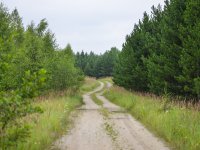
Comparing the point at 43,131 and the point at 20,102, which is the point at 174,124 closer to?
the point at 43,131

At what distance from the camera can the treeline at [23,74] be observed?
676 centimetres

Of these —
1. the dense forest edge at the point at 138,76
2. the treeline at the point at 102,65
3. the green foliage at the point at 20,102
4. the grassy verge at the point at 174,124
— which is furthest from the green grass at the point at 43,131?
the treeline at the point at 102,65

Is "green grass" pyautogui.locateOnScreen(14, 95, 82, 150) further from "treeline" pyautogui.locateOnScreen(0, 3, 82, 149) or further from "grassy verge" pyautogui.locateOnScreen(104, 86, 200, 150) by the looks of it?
"grassy verge" pyautogui.locateOnScreen(104, 86, 200, 150)

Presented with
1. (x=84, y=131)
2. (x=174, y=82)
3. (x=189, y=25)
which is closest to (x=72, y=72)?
(x=174, y=82)

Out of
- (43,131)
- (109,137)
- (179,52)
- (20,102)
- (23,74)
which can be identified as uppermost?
(179,52)

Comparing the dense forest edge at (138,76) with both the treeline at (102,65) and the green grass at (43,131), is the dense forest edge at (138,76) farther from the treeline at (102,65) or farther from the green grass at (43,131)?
the treeline at (102,65)

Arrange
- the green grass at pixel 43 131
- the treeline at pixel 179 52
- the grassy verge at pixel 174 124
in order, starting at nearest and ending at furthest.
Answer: the green grass at pixel 43 131 < the grassy verge at pixel 174 124 < the treeline at pixel 179 52

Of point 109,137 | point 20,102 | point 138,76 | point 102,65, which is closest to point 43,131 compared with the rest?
point 109,137

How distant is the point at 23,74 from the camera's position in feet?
75.4

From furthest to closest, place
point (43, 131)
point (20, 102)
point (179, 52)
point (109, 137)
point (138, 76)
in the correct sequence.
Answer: point (138, 76), point (179, 52), point (109, 137), point (43, 131), point (20, 102)

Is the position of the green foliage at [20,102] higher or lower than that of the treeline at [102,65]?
lower

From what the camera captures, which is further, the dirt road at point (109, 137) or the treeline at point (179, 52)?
the treeline at point (179, 52)

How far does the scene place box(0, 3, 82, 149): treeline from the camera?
266 inches

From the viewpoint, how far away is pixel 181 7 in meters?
21.6
